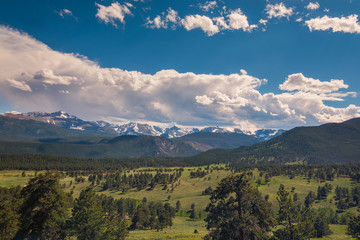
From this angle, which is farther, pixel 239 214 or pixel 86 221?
pixel 86 221

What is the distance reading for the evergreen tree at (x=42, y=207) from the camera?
41.5 m

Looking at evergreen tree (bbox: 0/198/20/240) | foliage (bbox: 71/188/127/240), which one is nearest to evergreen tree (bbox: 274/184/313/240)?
foliage (bbox: 71/188/127/240)

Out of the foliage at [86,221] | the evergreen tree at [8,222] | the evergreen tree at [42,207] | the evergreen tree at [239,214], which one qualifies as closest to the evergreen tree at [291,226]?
the evergreen tree at [239,214]

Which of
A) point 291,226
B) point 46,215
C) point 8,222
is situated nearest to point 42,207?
point 46,215

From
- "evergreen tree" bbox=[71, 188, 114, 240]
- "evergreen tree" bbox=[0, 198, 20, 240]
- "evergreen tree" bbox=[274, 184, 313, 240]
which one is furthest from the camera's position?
"evergreen tree" bbox=[71, 188, 114, 240]

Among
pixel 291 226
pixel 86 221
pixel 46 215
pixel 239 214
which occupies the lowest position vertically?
pixel 86 221

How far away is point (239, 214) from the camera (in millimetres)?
33594

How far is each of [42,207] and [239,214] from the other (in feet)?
125

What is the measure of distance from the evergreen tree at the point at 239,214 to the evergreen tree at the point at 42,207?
102ft

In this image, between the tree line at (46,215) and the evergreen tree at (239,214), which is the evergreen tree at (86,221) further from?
the evergreen tree at (239,214)

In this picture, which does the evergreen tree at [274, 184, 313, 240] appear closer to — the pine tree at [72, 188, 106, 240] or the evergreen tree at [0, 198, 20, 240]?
the pine tree at [72, 188, 106, 240]

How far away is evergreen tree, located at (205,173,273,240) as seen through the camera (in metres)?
32.1

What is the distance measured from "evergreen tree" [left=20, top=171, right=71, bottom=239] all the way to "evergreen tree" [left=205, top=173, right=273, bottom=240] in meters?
30.9

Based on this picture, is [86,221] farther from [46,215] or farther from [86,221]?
[46,215]
